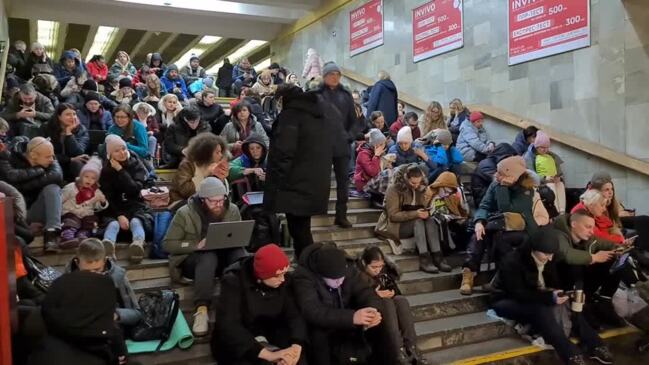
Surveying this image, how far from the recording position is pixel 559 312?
4391 millimetres

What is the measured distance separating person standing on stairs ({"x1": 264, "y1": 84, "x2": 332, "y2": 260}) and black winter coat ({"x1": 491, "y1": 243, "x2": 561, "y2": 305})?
1.62 m

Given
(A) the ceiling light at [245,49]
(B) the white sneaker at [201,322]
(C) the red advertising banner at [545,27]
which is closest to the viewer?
(B) the white sneaker at [201,322]

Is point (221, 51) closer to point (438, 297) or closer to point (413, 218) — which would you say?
point (413, 218)

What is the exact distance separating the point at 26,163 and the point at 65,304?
2653 mm

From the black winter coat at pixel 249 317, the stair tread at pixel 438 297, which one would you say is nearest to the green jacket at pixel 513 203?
the stair tread at pixel 438 297

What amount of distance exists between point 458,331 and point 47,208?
11.6ft

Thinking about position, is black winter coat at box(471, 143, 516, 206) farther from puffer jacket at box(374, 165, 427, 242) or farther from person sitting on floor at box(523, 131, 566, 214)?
puffer jacket at box(374, 165, 427, 242)

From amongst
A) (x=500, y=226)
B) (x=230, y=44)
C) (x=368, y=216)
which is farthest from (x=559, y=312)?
(x=230, y=44)

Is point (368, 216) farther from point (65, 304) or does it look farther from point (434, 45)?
point (434, 45)

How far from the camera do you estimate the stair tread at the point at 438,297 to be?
4754mm

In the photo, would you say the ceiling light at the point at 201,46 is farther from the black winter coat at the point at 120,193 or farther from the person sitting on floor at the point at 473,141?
the black winter coat at the point at 120,193

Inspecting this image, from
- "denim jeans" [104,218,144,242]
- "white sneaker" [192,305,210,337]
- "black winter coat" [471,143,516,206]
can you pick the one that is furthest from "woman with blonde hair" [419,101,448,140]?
"white sneaker" [192,305,210,337]

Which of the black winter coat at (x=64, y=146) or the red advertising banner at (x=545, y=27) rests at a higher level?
the red advertising banner at (x=545, y=27)

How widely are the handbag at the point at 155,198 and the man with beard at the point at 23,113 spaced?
2.24 metres
